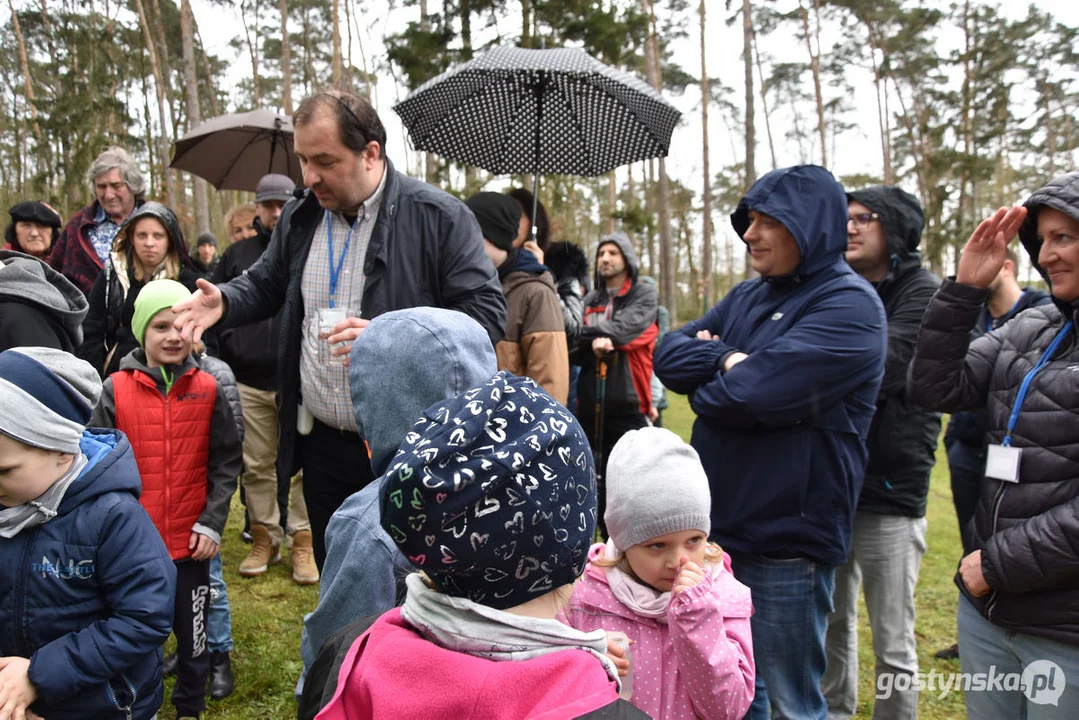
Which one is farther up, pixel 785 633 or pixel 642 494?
pixel 642 494

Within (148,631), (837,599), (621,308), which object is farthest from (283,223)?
(621,308)

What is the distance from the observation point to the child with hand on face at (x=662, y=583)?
1.61 metres

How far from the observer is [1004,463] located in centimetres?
204

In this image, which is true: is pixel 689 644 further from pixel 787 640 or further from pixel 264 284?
pixel 264 284

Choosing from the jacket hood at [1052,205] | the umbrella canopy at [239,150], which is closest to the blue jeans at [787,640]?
the jacket hood at [1052,205]

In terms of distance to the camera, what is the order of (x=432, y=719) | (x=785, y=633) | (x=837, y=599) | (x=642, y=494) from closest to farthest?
(x=432, y=719)
(x=642, y=494)
(x=785, y=633)
(x=837, y=599)

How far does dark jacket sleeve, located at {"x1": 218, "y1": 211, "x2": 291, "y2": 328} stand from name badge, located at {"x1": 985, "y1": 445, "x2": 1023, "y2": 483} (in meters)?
2.38

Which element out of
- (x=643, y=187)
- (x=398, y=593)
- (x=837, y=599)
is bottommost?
(x=837, y=599)

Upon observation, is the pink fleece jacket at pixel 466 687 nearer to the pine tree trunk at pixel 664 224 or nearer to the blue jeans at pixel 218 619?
the blue jeans at pixel 218 619

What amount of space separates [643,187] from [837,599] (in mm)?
27557

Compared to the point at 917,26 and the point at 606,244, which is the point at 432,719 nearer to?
the point at 606,244

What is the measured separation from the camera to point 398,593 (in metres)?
1.43

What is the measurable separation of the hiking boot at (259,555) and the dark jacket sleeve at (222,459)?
1.74 metres

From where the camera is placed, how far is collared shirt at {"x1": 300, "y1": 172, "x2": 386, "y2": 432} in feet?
8.20
